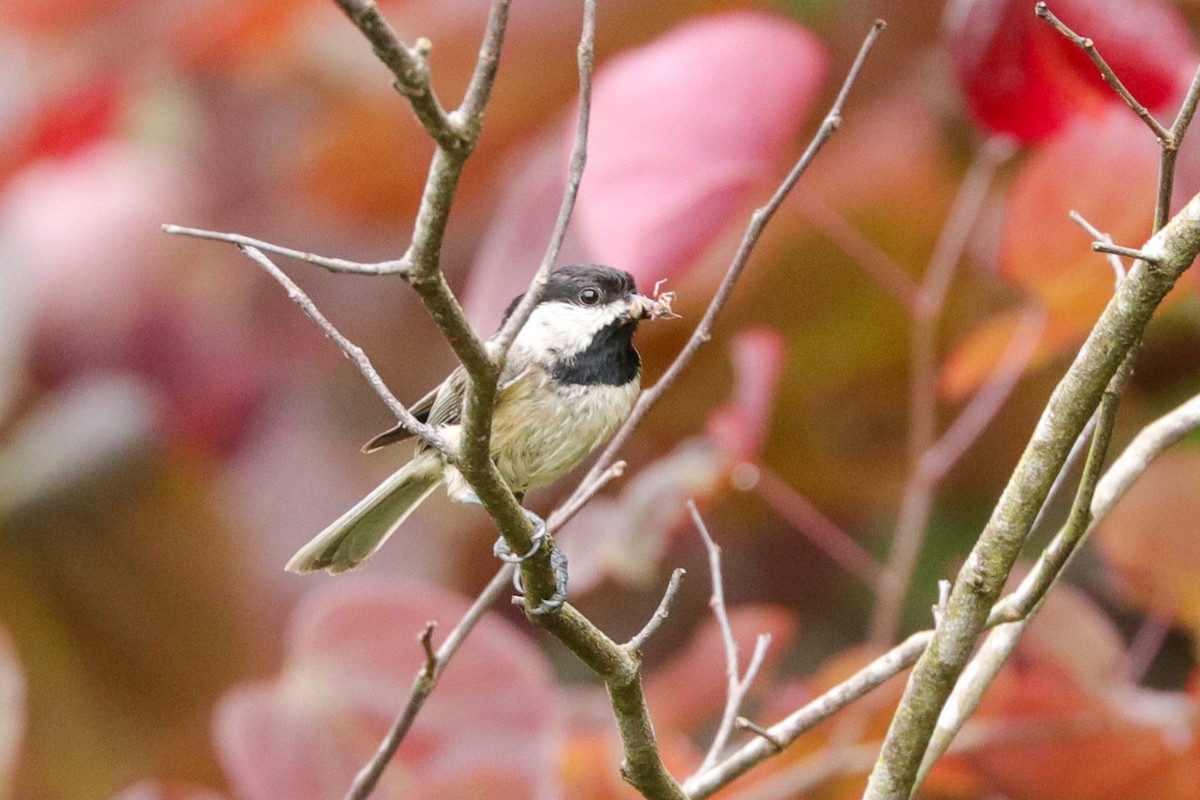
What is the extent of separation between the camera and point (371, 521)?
178 cm

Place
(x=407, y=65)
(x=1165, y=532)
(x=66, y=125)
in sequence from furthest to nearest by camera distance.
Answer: (x=66, y=125)
(x=1165, y=532)
(x=407, y=65)

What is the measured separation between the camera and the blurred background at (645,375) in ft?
4.81

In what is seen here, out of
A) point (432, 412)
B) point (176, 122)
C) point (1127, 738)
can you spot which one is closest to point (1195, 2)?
point (1127, 738)

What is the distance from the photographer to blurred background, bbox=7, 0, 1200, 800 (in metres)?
1.47

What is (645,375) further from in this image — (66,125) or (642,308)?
(66,125)

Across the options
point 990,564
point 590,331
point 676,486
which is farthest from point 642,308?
point 990,564

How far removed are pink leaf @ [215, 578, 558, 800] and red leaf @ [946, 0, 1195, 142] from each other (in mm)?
840

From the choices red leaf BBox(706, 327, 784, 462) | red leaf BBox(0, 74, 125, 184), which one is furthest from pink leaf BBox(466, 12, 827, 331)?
red leaf BBox(0, 74, 125, 184)

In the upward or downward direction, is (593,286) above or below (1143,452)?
above

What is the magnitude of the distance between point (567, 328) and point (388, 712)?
21.2 inches

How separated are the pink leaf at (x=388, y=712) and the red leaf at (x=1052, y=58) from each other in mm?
840

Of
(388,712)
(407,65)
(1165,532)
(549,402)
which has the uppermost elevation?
(407,65)

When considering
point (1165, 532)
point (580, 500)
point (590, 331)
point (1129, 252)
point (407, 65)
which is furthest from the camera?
point (590, 331)

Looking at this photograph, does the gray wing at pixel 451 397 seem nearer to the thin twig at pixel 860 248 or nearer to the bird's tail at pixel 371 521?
the bird's tail at pixel 371 521
